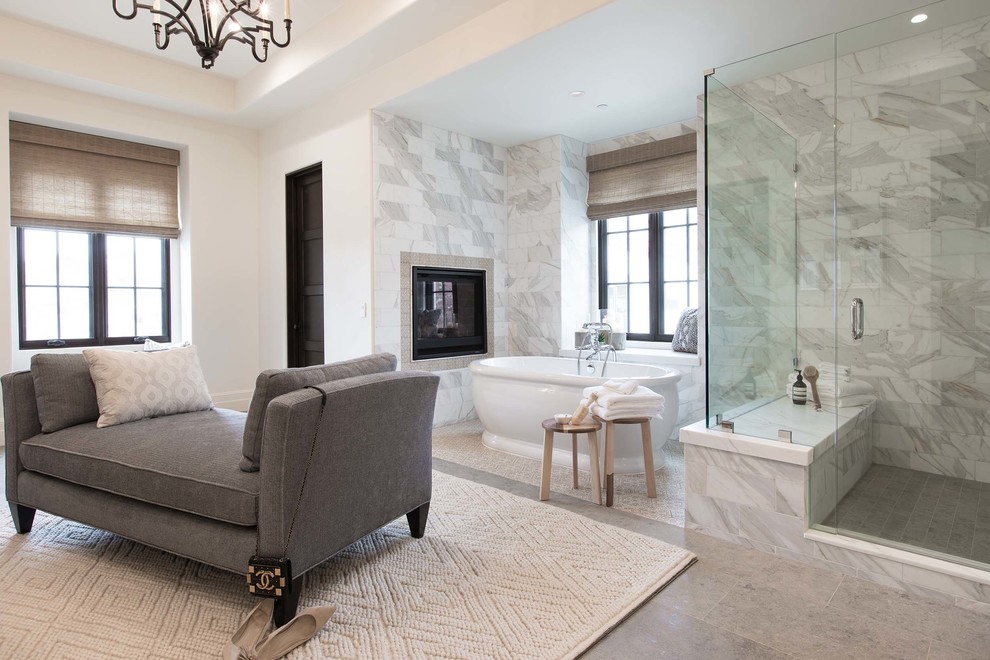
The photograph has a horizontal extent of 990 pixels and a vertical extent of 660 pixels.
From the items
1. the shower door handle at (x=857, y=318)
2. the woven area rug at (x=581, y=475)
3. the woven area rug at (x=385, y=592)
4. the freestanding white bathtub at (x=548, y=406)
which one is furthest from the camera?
the freestanding white bathtub at (x=548, y=406)

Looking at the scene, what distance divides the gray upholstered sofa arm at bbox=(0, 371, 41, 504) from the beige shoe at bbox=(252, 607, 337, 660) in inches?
64.9

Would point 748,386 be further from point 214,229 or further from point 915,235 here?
point 214,229

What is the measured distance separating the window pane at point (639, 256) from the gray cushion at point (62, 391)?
13.1 ft

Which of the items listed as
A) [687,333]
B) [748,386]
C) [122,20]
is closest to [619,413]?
A: [748,386]

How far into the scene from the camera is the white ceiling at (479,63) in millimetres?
3039

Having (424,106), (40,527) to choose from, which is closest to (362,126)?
(424,106)

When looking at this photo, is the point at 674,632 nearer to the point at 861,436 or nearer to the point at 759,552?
the point at 759,552

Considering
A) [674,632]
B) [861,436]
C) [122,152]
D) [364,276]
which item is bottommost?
[674,632]

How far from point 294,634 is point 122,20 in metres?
4.36

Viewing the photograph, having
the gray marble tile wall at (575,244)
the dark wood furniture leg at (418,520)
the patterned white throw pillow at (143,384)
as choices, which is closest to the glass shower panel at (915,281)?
the dark wood furniture leg at (418,520)

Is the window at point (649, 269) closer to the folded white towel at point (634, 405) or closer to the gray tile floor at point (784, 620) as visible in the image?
the folded white towel at point (634, 405)

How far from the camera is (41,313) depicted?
4543 millimetres

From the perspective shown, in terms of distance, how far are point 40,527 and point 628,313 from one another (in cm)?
424

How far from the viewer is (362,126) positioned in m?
4.36
